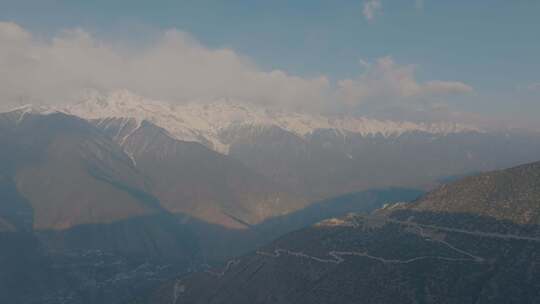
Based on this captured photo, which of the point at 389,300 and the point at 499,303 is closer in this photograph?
the point at 499,303

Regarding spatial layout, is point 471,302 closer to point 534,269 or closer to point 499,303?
point 499,303

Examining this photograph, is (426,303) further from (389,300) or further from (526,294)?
(526,294)

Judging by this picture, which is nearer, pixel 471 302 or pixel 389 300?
pixel 471 302

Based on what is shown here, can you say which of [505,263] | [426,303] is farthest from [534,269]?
[426,303]

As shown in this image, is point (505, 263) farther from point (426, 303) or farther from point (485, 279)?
point (426, 303)

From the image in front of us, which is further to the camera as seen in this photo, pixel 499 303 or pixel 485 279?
pixel 485 279

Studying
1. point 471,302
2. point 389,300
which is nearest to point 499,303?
point 471,302

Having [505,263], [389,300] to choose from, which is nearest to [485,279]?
[505,263]
